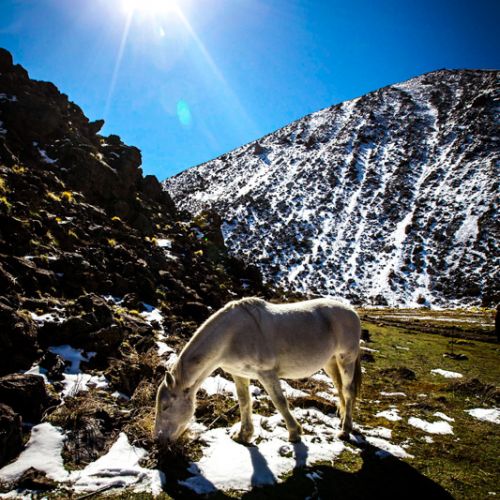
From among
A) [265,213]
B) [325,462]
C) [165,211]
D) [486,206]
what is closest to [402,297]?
[486,206]

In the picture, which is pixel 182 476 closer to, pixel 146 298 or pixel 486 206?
pixel 146 298

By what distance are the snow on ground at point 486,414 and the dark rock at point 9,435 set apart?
10.9m

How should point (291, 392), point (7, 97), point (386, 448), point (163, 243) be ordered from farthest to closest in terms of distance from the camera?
1. point (7, 97)
2. point (163, 243)
3. point (291, 392)
4. point (386, 448)

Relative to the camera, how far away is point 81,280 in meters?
11.9

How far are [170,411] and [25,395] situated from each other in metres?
2.46

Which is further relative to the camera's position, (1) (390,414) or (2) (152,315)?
(2) (152,315)

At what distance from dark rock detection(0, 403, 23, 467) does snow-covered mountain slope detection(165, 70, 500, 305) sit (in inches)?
2242

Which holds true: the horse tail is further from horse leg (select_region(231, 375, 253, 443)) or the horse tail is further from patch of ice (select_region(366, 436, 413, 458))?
horse leg (select_region(231, 375, 253, 443))

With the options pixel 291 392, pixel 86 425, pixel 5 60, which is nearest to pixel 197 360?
pixel 86 425

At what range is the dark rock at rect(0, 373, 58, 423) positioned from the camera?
5301mm

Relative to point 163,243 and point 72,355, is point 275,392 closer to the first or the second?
point 72,355

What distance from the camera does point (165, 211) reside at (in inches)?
1278

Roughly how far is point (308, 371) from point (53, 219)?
13195 mm

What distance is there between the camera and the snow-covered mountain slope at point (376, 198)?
65.2 metres
